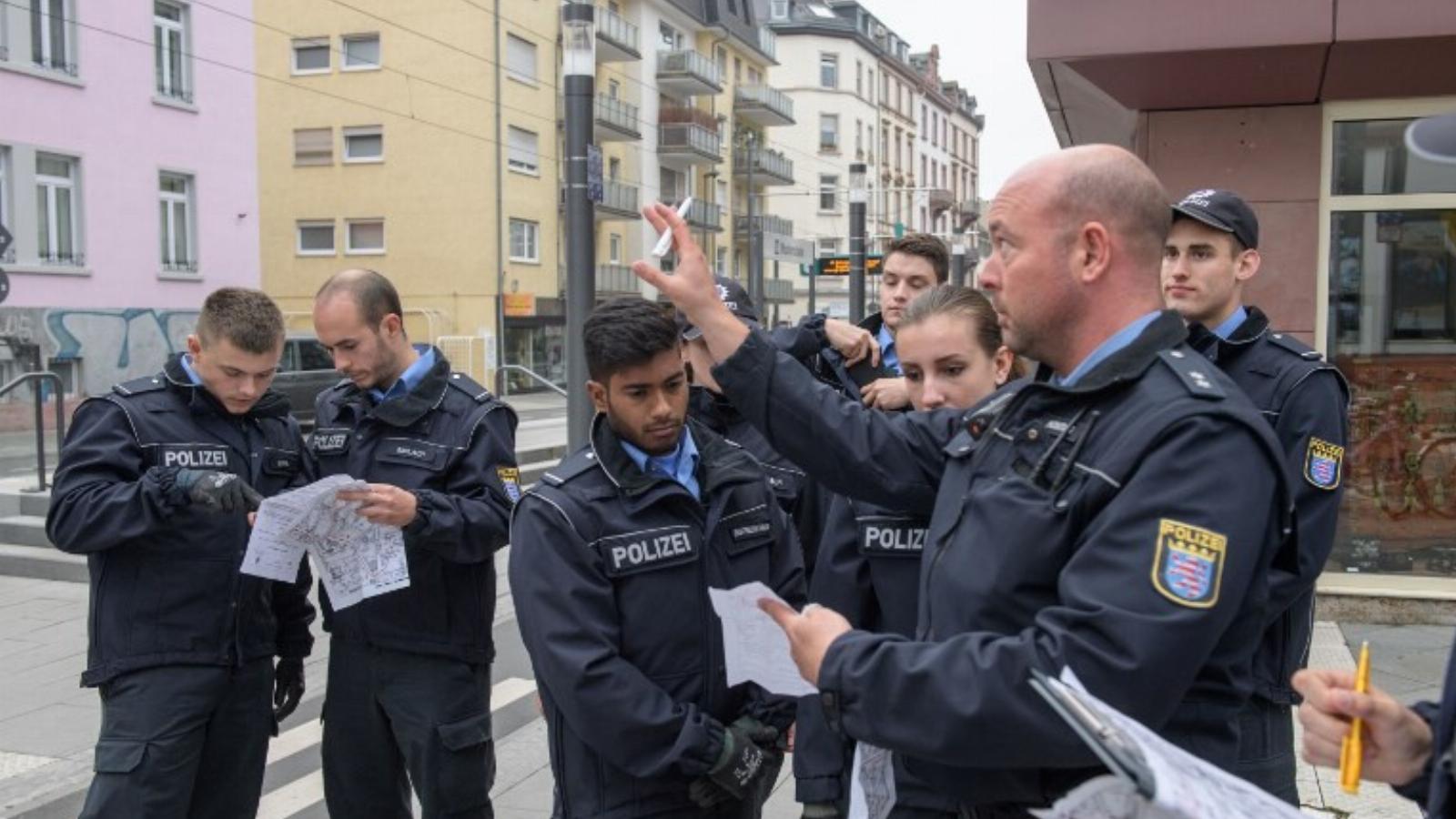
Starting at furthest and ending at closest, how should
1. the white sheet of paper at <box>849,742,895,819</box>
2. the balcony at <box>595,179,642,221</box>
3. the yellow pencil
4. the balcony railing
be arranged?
1. the balcony at <box>595,179,642,221</box>
2. the balcony railing
3. the white sheet of paper at <box>849,742,895,819</box>
4. the yellow pencil

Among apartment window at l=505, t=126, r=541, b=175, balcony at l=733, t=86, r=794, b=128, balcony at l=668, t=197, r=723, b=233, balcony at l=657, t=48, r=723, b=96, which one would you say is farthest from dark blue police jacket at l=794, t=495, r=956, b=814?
balcony at l=733, t=86, r=794, b=128

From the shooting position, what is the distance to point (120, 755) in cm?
329

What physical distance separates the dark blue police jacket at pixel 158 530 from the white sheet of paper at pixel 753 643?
182 cm

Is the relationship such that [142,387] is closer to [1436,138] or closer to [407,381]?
[407,381]

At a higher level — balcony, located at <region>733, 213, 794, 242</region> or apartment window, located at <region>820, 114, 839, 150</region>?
apartment window, located at <region>820, 114, 839, 150</region>

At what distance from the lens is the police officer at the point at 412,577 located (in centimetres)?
345

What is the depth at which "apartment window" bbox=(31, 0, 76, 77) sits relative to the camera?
19719mm

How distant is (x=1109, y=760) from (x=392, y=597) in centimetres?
259

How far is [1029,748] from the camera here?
1.69 meters

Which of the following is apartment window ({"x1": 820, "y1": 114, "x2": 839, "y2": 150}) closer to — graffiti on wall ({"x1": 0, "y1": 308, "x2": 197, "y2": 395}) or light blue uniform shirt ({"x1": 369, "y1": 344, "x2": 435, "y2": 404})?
graffiti on wall ({"x1": 0, "y1": 308, "x2": 197, "y2": 395})

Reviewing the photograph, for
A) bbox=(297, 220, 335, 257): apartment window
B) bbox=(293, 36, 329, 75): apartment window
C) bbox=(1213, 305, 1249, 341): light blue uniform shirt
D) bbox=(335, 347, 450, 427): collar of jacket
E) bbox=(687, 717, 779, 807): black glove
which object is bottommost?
bbox=(687, 717, 779, 807): black glove

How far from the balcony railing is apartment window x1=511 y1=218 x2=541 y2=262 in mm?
4152

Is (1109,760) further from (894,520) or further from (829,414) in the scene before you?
(894,520)

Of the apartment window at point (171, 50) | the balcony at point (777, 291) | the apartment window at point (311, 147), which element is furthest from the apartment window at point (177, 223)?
the balcony at point (777, 291)
